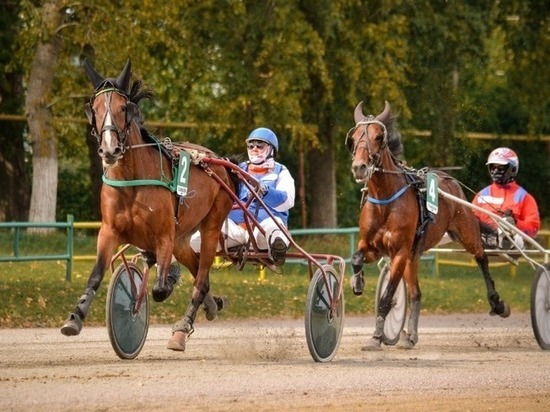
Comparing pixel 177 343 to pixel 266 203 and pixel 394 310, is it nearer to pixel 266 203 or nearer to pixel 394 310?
pixel 266 203

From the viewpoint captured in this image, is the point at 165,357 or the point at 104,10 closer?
the point at 165,357

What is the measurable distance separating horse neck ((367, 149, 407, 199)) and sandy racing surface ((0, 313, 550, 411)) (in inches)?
49.8

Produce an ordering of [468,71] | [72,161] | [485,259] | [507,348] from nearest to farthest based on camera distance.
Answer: [507,348], [485,259], [468,71], [72,161]

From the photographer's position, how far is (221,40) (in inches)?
1027

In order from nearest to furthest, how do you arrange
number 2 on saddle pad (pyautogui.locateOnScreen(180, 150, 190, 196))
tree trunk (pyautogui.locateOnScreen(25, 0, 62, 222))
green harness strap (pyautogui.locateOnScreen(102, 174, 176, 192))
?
green harness strap (pyautogui.locateOnScreen(102, 174, 176, 192)) < number 2 on saddle pad (pyautogui.locateOnScreen(180, 150, 190, 196)) < tree trunk (pyautogui.locateOnScreen(25, 0, 62, 222))

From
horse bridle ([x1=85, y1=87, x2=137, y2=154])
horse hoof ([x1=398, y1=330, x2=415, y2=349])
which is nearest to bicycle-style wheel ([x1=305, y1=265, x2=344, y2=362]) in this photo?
horse hoof ([x1=398, y1=330, x2=415, y2=349])

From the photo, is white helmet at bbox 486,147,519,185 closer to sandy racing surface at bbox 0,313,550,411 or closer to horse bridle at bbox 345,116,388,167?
sandy racing surface at bbox 0,313,550,411

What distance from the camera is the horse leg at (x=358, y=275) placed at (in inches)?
493

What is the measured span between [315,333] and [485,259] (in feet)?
11.9

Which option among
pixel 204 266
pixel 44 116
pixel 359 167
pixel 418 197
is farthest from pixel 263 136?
pixel 44 116

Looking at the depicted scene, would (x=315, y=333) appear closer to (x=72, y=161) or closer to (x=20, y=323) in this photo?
(x=20, y=323)

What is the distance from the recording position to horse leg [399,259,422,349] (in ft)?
43.9

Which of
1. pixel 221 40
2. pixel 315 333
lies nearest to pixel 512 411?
pixel 315 333

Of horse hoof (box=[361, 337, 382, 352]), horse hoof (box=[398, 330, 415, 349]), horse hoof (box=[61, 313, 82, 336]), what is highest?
horse hoof (box=[61, 313, 82, 336])
